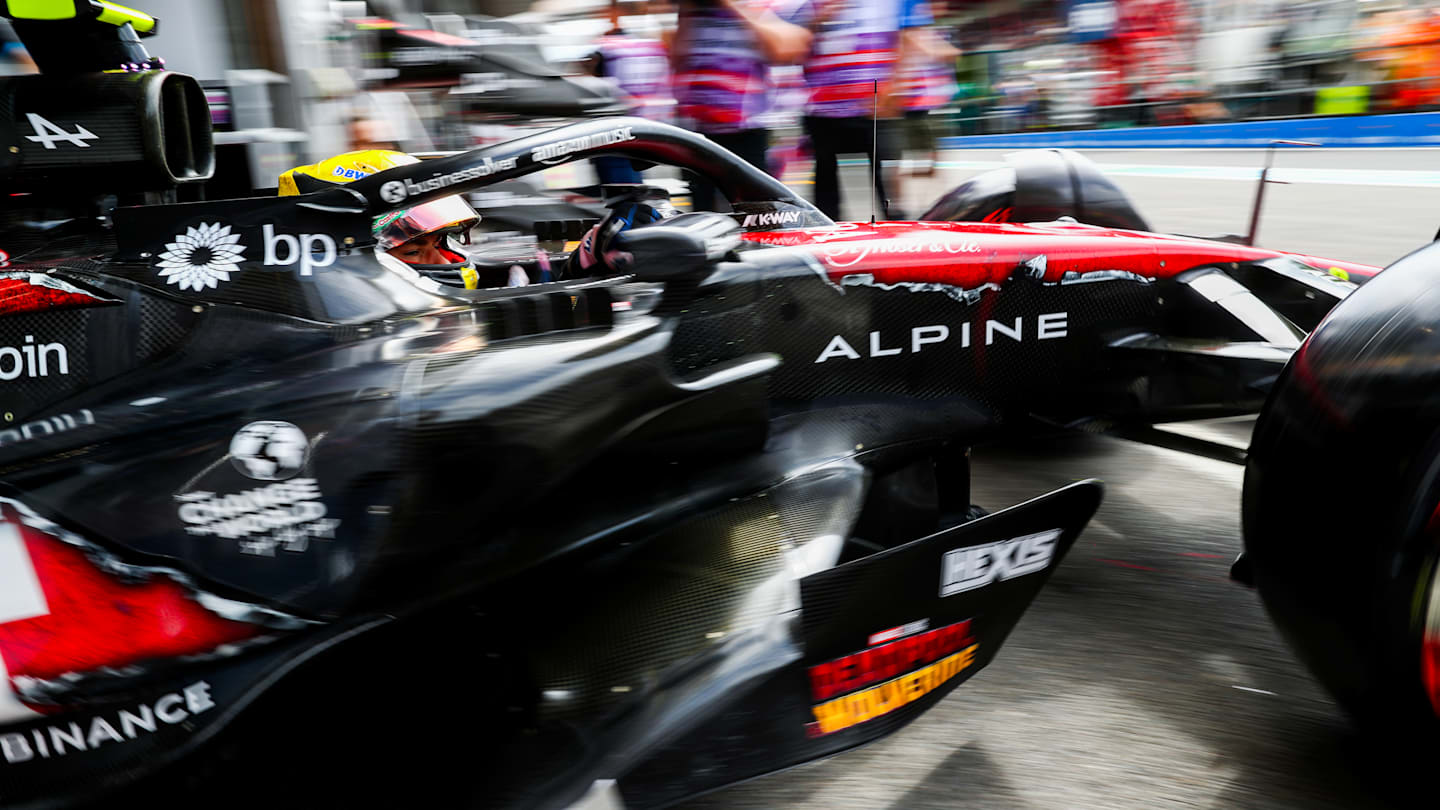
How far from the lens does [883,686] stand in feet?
5.36

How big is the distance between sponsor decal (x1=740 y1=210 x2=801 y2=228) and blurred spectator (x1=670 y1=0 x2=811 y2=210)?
173 cm

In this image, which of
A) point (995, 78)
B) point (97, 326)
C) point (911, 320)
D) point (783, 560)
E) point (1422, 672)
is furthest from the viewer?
point (995, 78)

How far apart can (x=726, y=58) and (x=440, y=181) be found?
2485mm

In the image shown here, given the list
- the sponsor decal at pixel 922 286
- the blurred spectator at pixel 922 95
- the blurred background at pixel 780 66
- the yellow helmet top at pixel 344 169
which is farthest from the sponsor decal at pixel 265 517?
the blurred spectator at pixel 922 95

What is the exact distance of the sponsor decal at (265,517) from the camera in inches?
57.3

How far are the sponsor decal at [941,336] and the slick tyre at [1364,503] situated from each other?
27.5 inches

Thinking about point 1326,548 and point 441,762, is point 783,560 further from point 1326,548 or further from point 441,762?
point 1326,548

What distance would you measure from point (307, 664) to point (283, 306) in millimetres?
562

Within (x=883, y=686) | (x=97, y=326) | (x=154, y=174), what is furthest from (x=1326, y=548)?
(x=154, y=174)

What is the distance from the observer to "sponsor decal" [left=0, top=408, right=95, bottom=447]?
146 centimetres

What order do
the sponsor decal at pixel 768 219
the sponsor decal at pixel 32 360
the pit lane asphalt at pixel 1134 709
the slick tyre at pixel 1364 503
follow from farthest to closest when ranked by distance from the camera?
the sponsor decal at pixel 768 219, the pit lane asphalt at pixel 1134 709, the sponsor decal at pixel 32 360, the slick tyre at pixel 1364 503

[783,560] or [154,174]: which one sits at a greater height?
[154,174]

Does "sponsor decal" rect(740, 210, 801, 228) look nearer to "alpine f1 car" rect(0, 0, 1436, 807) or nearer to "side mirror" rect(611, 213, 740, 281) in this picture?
"alpine f1 car" rect(0, 0, 1436, 807)

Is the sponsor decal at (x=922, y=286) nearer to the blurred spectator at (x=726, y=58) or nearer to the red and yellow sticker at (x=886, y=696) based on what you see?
the red and yellow sticker at (x=886, y=696)
